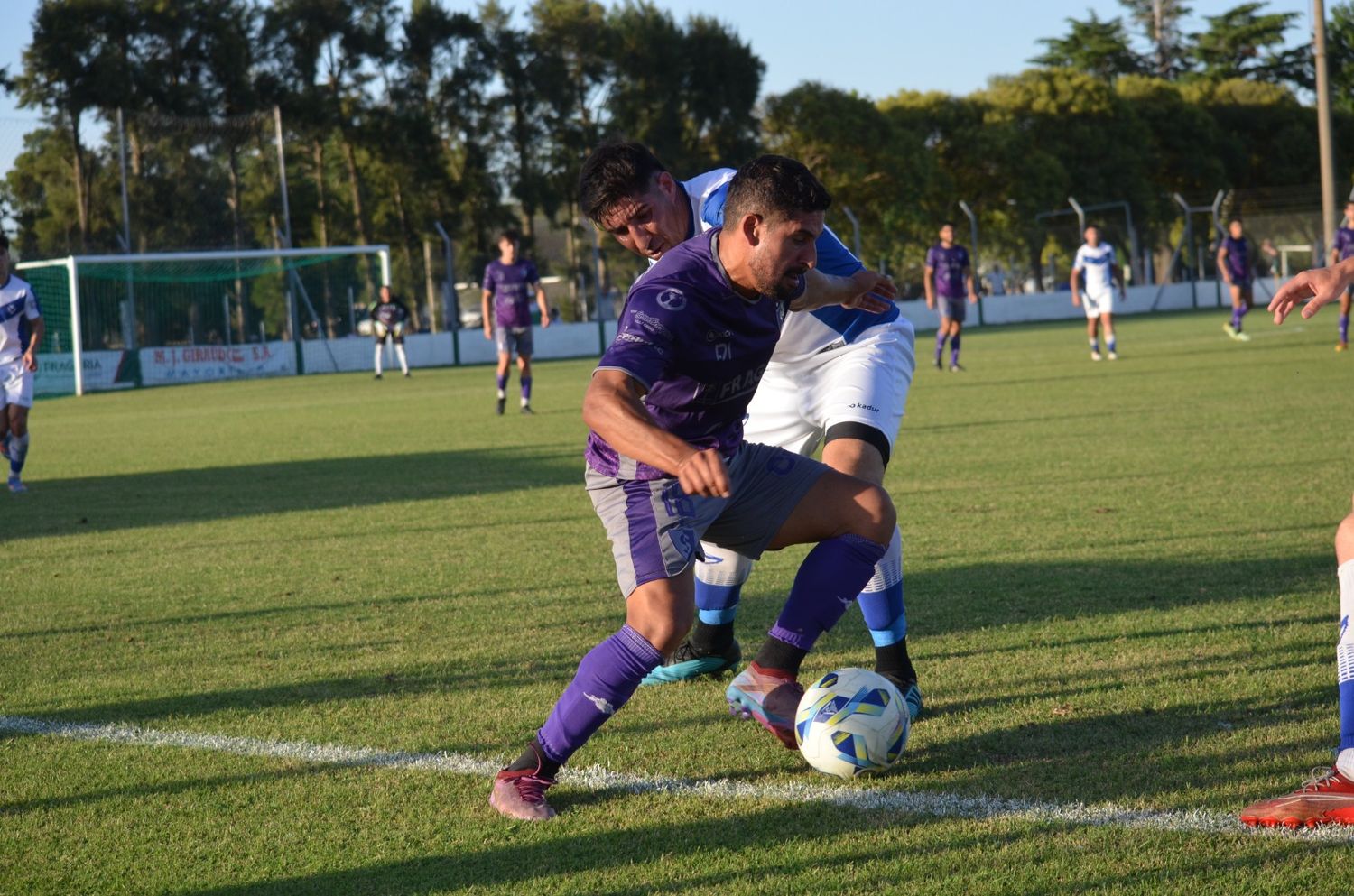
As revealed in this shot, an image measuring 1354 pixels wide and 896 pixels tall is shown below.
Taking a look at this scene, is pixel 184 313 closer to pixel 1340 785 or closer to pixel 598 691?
pixel 598 691

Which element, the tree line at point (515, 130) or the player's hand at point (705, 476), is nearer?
the player's hand at point (705, 476)

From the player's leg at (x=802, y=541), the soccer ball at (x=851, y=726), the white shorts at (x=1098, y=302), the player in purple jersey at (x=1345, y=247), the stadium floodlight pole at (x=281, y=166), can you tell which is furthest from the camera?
the stadium floodlight pole at (x=281, y=166)

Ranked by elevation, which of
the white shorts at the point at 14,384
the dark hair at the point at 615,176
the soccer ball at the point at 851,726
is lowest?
the soccer ball at the point at 851,726

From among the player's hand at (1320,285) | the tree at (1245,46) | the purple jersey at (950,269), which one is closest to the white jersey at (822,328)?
the player's hand at (1320,285)

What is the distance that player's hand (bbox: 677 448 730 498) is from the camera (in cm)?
329

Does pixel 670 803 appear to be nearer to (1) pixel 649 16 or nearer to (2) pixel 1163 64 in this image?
(1) pixel 649 16

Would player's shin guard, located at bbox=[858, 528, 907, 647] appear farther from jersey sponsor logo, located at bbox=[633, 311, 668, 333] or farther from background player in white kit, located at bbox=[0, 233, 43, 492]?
background player in white kit, located at bbox=[0, 233, 43, 492]

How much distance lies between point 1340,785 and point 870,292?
7.06 feet

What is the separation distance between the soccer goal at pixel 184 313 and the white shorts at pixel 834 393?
27.6 meters

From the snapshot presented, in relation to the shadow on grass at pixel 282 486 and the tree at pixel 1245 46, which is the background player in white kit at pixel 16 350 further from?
the tree at pixel 1245 46

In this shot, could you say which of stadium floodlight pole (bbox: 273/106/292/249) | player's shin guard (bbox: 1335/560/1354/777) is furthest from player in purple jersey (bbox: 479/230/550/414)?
stadium floodlight pole (bbox: 273/106/292/249)

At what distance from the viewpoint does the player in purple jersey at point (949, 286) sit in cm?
2239

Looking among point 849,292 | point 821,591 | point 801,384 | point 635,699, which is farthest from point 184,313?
point 821,591

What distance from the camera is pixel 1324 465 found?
Result: 380 inches
